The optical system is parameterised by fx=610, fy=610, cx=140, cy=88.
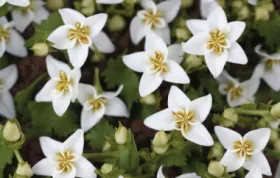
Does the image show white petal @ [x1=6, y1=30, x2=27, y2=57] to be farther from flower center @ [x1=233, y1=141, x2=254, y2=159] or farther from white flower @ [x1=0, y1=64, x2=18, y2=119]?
flower center @ [x1=233, y1=141, x2=254, y2=159]

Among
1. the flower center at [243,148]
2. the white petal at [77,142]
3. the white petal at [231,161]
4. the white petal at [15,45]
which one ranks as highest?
the white petal at [15,45]

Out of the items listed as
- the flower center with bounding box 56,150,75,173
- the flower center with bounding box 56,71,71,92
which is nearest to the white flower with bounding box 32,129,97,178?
the flower center with bounding box 56,150,75,173

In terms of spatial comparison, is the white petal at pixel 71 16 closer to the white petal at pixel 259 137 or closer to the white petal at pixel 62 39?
the white petal at pixel 62 39

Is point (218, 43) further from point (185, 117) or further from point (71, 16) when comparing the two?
point (71, 16)

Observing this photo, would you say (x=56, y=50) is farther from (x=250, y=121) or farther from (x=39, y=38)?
(x=250, y=121)

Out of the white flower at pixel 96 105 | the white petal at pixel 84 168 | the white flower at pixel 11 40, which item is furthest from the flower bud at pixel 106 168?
the white flower at pixel 11 40

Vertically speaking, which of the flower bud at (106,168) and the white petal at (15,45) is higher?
the white petal at (15,45)

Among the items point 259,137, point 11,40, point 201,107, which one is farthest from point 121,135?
point 11,40
